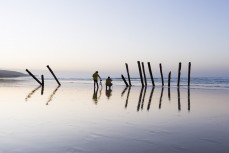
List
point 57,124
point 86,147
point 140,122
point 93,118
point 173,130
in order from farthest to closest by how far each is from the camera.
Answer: point 93,118
point 140,122
point 57,124
point 173,130
point 86,147

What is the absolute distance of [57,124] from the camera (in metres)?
9.59

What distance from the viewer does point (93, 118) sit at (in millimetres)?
11047

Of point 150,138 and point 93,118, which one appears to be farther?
point 93,118

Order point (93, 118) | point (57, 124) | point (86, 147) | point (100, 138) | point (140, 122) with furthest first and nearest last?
1. point (93, 118)
2. point (140, 122)
3. point (57, 124)
4. point (100, 138)
5. point (86, 147)

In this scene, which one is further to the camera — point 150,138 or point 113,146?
point 150,138

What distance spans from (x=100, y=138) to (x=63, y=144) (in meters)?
1.06

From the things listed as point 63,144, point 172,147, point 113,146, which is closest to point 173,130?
point 172,147

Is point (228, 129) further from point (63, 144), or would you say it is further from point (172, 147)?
point (63, 144)

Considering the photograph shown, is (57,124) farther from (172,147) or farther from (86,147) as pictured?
(172,147)

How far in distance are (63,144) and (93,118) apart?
4270 millimetres

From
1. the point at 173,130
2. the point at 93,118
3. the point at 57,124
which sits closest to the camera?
the point at 173,130

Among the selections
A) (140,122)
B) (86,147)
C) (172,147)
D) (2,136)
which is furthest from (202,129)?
(2,136)

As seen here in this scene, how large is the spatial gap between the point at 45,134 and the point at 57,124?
1684 mm

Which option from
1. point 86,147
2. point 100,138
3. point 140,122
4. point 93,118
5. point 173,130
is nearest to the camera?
point 86,147
